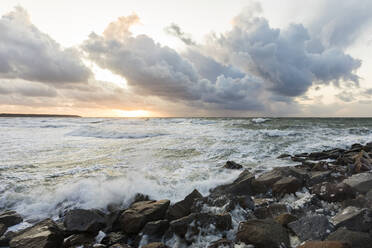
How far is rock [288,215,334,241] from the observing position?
293 cm

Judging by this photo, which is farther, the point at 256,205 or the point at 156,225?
the point at 256,205

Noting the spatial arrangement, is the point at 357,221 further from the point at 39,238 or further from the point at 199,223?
the point at 39,238

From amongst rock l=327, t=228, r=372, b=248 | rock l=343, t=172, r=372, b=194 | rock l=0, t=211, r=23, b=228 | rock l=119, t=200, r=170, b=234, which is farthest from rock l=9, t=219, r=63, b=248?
rock l=343, t=172, r=372, b=194

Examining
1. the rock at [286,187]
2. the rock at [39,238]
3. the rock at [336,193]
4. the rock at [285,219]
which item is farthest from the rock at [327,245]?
the rock at [39,238]

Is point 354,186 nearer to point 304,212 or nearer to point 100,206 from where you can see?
point 304,212

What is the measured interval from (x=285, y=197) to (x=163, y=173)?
12.2 feet

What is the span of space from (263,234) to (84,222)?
308cm

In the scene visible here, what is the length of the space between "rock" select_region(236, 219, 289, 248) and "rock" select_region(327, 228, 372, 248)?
1.98ft

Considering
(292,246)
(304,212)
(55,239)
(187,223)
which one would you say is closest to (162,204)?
(187,223)

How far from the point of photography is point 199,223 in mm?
3416

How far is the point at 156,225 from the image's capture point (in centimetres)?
353

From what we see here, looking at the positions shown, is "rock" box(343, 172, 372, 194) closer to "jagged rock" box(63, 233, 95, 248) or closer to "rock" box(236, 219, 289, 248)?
"rock" box(236, 219, 289, 248)

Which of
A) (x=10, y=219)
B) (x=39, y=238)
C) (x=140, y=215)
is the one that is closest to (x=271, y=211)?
(x=140, y=215)

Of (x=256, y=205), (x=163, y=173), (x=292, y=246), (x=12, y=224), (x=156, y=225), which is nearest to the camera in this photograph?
(x=292, y=246)
